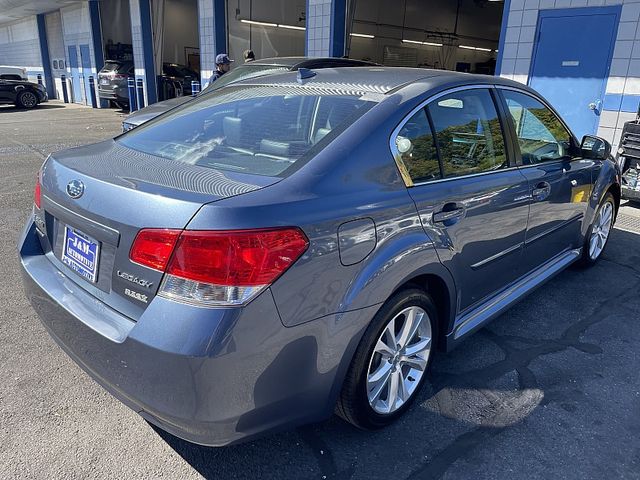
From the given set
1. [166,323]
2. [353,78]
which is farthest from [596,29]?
[166,323]

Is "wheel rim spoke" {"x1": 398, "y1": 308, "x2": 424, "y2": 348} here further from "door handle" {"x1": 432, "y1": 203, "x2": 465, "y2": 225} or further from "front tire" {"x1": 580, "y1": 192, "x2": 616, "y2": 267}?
"front tire" {"x1": 580, "y1": 192, "x2": 616, "y2": 267}

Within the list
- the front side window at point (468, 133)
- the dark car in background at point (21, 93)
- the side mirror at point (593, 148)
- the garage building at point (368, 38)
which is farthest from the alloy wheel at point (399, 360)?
the dark car in background at point (21, 93)

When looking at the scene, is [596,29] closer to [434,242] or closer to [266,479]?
[434,242]

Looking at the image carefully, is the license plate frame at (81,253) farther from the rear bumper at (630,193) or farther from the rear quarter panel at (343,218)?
the rear bumper at (630,193)

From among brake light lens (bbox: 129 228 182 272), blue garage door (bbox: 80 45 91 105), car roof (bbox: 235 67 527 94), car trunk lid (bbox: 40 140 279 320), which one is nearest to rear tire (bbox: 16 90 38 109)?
blue garage door (bbox: 80 45 91 105)

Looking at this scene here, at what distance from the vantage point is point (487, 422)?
2537 mm

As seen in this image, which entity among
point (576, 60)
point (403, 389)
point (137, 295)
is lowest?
point (403, 389)

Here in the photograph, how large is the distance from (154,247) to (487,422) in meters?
1.87

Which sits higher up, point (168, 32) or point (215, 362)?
point (168, 32)

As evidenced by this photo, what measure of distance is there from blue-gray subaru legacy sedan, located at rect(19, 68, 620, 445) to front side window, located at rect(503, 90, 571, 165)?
0.08 metres

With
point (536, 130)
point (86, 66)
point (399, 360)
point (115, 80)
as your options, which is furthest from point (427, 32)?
point (399, 360)

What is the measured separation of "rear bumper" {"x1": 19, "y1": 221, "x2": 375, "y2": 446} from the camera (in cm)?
168

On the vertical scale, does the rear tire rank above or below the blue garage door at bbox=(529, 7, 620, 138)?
below

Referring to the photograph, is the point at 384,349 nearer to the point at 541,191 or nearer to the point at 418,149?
the point at 418,149
